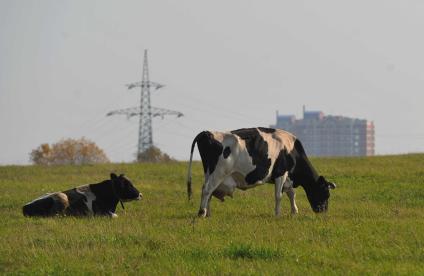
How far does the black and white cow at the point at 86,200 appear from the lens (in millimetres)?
20516

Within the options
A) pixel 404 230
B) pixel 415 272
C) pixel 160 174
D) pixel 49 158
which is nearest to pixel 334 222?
pixel 404 230

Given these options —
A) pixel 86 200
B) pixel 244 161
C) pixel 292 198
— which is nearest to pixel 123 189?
pixel 86 200

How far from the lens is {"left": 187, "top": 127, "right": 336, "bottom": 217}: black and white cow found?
64.5 ft

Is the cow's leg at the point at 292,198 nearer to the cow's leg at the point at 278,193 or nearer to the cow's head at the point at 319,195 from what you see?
the cow's leg at the point at 278,193

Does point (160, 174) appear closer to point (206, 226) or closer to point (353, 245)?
point (206, 226)

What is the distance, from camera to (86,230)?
17031 mm

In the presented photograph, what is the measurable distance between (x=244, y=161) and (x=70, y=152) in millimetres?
102446

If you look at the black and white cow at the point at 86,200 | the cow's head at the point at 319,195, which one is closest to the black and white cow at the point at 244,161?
the cow's head at the point at 319,195

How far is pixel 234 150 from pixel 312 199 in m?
3.19

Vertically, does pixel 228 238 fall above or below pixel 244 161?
below

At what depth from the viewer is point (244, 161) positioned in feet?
65.4

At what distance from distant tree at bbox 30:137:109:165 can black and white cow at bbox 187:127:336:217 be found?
93584 mm

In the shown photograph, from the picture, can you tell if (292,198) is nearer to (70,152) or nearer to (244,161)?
(244,161)

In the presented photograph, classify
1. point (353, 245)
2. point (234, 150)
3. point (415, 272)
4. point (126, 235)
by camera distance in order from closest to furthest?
point (415, 272) < point (353, 245) < point (126, 235) < point (234, 150)
